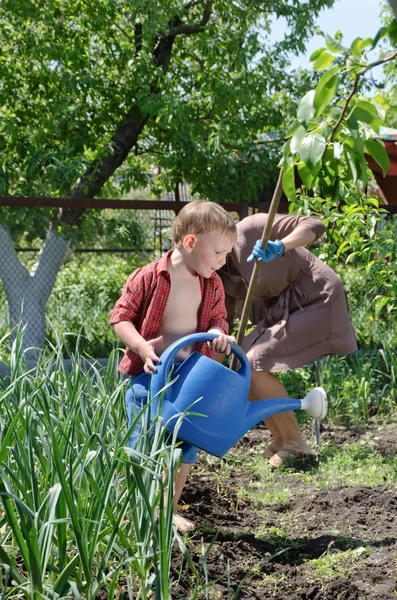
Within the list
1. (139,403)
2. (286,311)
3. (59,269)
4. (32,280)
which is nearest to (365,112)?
(139,403)

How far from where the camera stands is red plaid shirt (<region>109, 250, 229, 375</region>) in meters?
2.55

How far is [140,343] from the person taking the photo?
2.39 meters

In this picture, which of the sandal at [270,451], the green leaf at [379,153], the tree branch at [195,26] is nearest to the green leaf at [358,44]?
the green leaf at [379,153]

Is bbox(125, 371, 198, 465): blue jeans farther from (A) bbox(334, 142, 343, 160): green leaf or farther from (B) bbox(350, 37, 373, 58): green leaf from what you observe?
(B) bbox(350, 37, 373, 58): green leaf

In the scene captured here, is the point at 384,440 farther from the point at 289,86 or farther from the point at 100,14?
the point at 100,14

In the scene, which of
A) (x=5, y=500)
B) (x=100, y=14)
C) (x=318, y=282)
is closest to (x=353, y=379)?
(x=318, y=282)

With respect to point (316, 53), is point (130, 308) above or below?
below

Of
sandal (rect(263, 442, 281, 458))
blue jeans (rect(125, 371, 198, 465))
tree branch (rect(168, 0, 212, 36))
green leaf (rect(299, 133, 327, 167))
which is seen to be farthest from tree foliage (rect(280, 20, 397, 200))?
tree branch (rect(168, 0, 212, 36))

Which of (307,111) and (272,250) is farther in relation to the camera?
(272,250)

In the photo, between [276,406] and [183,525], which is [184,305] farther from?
[183,525]

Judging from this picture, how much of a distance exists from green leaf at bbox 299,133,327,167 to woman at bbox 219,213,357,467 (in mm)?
2047

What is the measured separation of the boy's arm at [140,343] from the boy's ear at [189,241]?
321 mm

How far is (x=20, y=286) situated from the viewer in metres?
6.06

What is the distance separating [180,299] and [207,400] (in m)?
0.51
